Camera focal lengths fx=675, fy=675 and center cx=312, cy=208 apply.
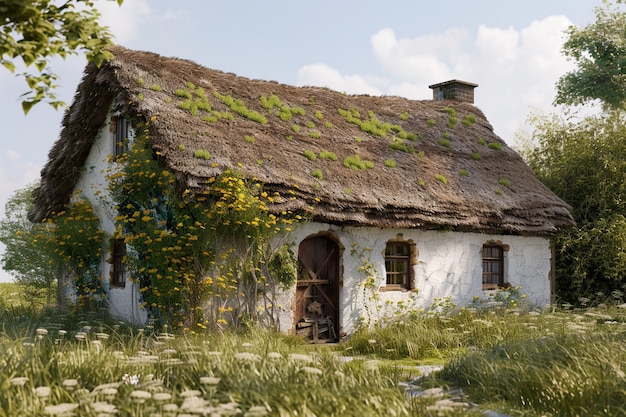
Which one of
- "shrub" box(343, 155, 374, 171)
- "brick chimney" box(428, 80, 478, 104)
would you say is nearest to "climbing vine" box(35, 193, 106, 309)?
"shrub" box(343, 155, 374, 171)

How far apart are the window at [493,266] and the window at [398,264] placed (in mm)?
2403

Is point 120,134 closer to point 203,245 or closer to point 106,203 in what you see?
point 106,203

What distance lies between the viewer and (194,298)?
10750mm

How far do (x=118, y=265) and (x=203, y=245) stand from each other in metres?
3.60

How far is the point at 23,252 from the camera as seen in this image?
826 inches

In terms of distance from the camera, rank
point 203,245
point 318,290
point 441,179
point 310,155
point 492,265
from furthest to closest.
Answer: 1. point 492,265
2. point 441,179
3. point 310,155
4. point 318,290
5. point 203,245

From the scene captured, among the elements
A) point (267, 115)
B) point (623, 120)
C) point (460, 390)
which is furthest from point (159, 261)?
point (623, 120)

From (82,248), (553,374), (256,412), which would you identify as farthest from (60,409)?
(82,248)

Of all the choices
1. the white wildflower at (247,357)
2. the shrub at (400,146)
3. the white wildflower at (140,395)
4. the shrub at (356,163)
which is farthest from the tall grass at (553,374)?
the shrub at (400,146)

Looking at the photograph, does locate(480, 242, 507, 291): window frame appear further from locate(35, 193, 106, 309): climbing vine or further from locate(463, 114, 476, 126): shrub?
locate(35, 193, 106, 309): climbing vine

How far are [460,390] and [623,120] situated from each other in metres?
15.5

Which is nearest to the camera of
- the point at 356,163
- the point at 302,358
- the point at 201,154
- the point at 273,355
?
the point at 302,358

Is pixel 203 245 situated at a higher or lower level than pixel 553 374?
higher

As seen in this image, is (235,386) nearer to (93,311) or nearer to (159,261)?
(159,261)
